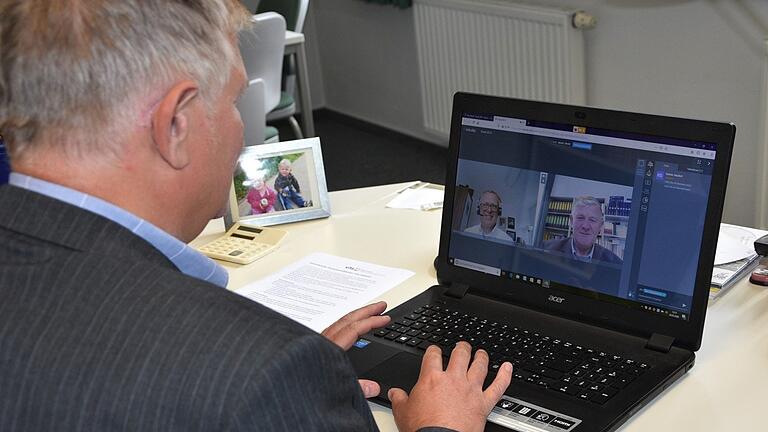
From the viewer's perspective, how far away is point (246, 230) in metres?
1.96

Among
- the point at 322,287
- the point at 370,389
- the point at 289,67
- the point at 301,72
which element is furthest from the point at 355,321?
the point at 289,67

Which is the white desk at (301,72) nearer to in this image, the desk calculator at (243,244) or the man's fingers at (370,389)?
the desk calculator at (243,244)

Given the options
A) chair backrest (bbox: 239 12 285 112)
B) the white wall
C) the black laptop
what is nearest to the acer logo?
the black laptop

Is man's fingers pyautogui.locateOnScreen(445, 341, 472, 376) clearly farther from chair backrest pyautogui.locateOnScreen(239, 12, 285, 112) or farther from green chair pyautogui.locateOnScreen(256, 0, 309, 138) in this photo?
green chair pyautogui.locateOnScreen(256, 0, 309, 138)

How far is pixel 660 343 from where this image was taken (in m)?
1.34

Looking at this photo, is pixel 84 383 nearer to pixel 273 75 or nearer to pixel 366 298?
pixel 366 298

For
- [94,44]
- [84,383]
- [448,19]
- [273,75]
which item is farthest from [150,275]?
[448,19]

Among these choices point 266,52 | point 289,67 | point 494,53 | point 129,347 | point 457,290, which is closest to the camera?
point 129,347

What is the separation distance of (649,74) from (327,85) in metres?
2.61

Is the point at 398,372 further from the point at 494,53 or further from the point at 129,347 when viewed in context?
the point at 494,53

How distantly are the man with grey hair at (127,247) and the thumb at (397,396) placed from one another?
30cm

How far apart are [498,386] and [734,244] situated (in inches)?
26.9

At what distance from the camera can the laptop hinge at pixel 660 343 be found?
1335mm

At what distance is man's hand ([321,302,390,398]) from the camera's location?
4.58 ft
